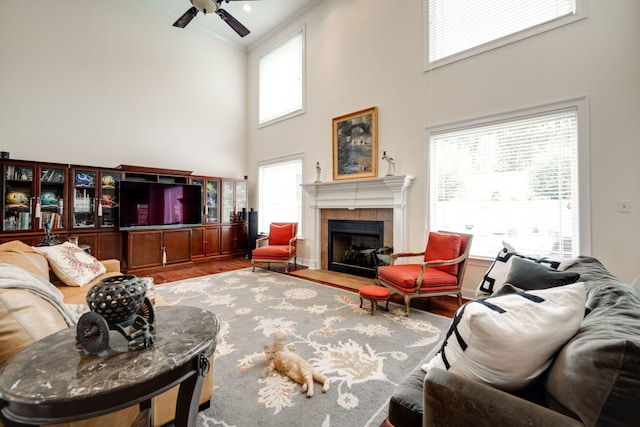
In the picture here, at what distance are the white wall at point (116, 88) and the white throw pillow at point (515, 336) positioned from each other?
599 cm

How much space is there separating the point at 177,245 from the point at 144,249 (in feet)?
1.84

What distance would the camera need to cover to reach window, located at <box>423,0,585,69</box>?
292 cm

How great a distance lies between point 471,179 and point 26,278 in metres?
4.11

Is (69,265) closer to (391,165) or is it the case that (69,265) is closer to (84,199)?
(84,199)

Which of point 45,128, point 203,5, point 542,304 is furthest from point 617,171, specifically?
point 45,128

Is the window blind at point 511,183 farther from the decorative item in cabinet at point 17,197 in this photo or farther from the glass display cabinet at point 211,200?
the decorative item in cabinet at point 17,197

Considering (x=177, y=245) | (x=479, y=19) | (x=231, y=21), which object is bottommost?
(x=177, y=245)

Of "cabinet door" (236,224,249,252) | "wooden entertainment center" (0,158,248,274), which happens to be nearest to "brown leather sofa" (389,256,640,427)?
"wooden entertainment center" (0,158,248,274)

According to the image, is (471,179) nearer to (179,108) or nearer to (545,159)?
(545,159)

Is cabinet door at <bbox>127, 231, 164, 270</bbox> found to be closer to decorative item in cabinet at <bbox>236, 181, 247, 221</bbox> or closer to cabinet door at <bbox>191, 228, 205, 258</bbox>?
cabinet door at <bbox>191, 228, 205, 258</bbox>

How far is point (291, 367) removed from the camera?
183cm

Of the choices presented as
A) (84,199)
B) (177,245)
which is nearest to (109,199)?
(84,199)

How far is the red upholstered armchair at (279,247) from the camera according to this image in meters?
4.77

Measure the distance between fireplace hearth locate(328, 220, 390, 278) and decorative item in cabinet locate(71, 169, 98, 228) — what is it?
401 cm
